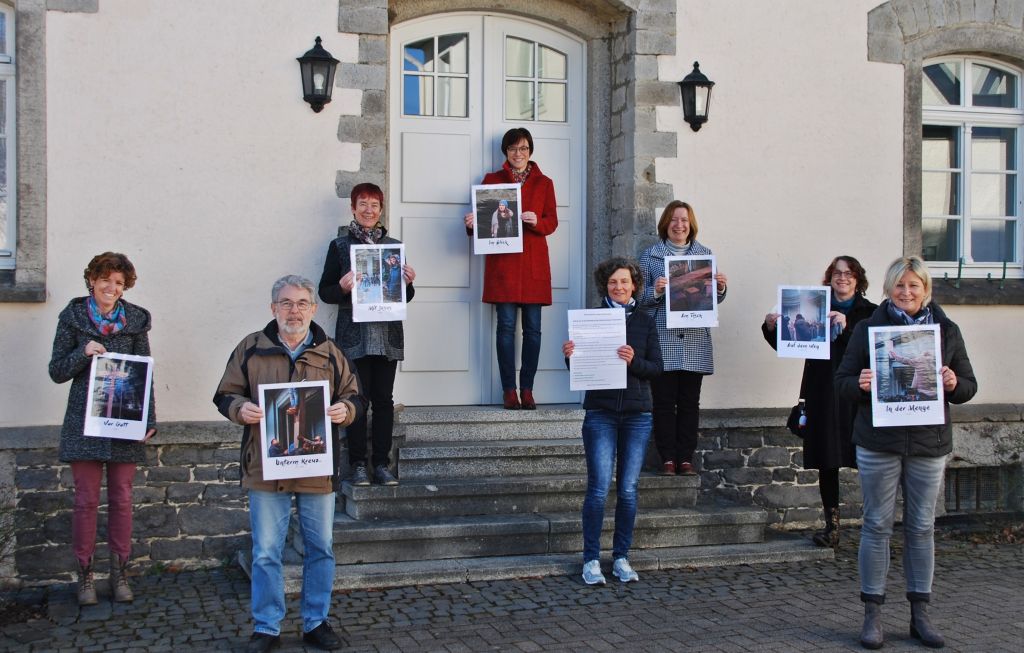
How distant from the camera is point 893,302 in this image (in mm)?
5250

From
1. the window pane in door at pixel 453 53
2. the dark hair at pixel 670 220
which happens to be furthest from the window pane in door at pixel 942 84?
the window pane in door at pixel 453 53

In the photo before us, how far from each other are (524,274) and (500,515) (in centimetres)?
166

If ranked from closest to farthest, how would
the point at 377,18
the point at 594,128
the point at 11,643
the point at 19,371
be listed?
1. the point at 11,643
2. the point at 19,371
3. the point at 377,18
4. the point at 594,128

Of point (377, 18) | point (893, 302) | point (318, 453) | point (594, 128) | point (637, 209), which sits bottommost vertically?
point (318, 453)

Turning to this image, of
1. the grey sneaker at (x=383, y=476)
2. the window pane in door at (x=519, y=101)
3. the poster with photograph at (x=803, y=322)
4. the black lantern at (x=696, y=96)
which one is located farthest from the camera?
the window pane in door at (x=519, y=101)

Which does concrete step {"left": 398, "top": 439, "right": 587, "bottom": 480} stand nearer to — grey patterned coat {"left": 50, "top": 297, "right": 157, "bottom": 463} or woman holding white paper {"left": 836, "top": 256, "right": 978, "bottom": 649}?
grey patterned coat {"left": 50, "top": 297, "right": 157, "bottom": 463}

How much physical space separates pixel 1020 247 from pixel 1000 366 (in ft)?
3.28

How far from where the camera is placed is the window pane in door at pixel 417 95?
25.6ft

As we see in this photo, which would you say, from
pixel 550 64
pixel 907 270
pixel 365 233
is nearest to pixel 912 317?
pixel 907 270

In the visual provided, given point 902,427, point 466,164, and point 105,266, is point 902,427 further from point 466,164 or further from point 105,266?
point 105,266

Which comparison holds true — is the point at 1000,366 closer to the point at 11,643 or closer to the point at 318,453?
the point at 318,453

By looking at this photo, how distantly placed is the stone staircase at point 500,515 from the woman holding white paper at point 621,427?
34cm

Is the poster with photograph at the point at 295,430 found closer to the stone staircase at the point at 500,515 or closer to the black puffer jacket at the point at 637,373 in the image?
the stone staircase at the point at 500,515

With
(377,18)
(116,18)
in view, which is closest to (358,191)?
(377,18)
